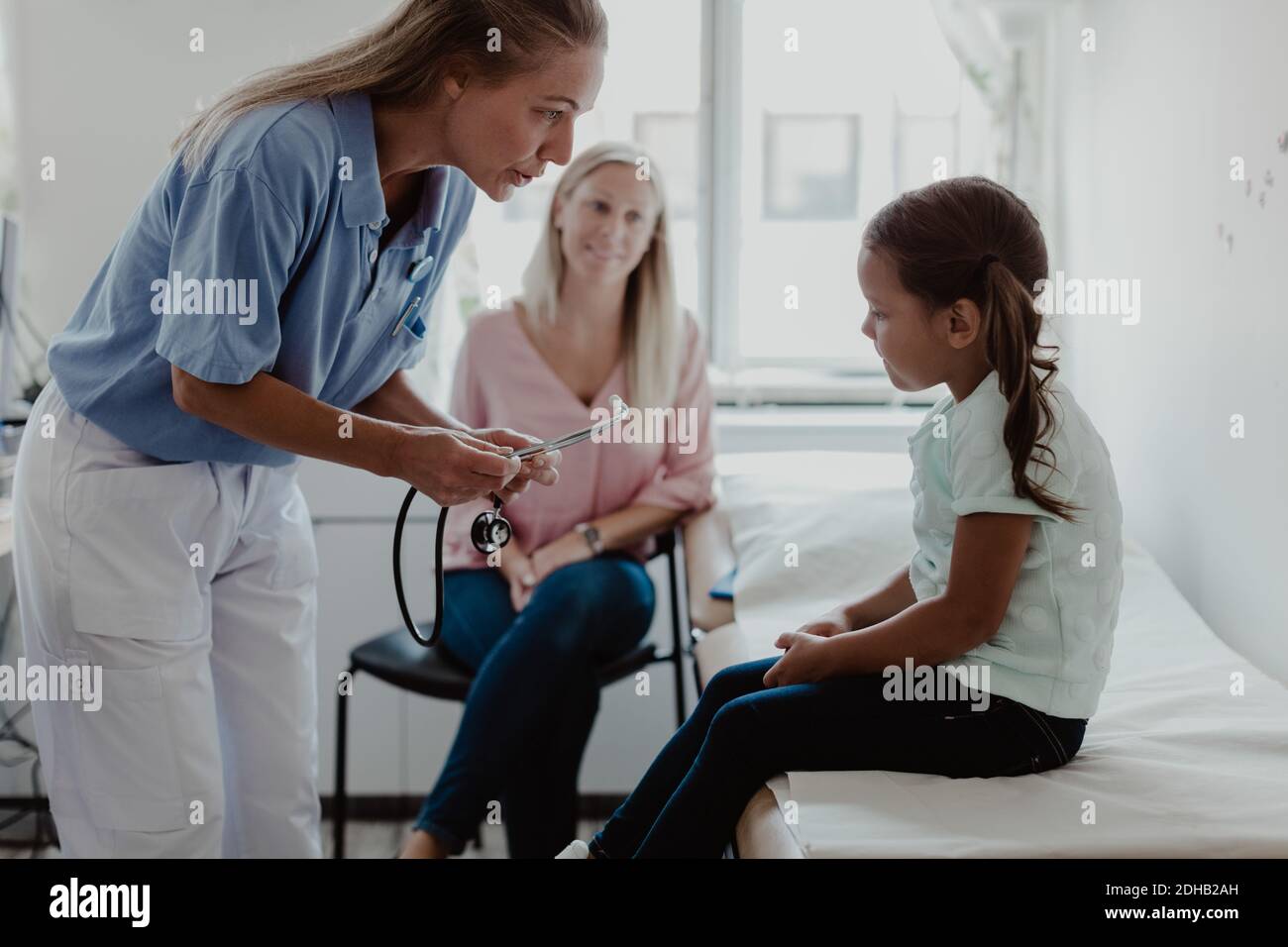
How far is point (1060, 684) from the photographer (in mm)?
1142

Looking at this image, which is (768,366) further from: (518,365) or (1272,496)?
(1272,496)

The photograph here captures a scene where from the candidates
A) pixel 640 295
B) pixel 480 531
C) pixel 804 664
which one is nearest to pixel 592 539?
pixel 640 295

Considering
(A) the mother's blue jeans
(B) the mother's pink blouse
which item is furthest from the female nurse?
(B) the mother's pink blouse

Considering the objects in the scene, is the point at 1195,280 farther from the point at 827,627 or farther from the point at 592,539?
the point at 592,539

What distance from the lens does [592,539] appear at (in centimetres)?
195

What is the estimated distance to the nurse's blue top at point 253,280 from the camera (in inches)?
43.1

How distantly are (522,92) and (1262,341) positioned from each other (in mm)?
933

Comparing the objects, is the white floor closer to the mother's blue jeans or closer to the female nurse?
the mother's blue jeans

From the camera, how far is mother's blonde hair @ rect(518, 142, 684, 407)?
201 centimetres

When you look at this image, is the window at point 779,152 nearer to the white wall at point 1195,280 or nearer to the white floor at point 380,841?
the white wall at point 1195,280

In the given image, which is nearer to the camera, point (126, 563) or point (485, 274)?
point (126, 563)

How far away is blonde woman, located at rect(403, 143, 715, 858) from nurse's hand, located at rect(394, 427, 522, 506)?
610 mm

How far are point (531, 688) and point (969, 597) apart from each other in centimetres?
77

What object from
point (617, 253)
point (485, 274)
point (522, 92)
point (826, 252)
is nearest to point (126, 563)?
point (522, 92)
